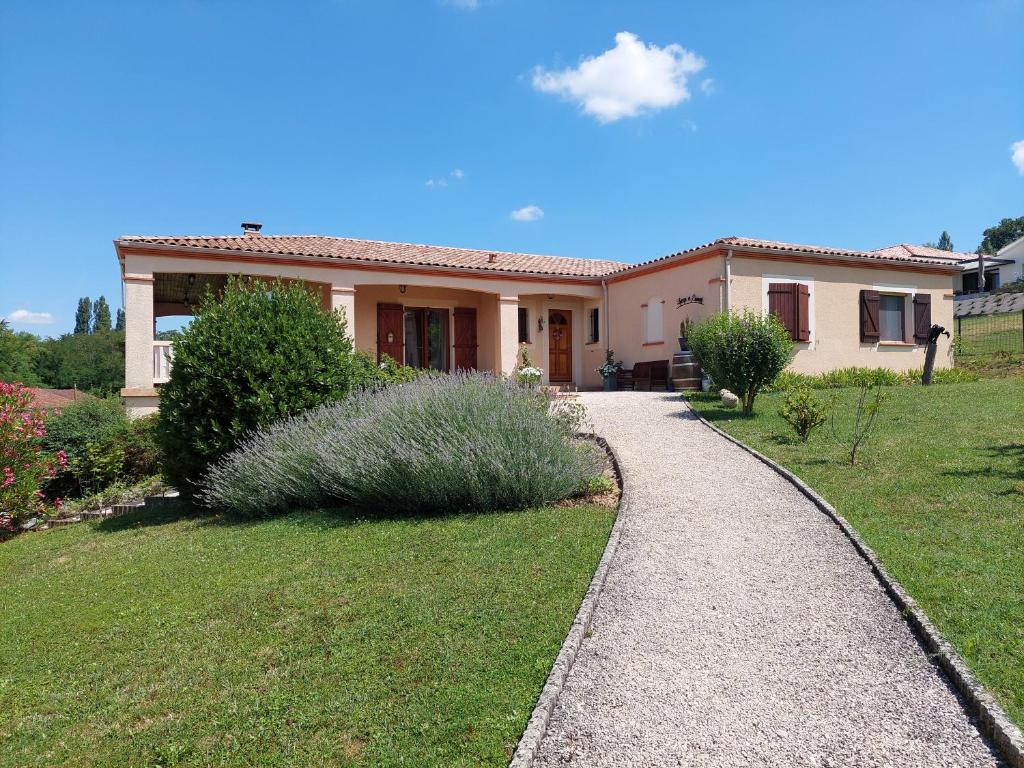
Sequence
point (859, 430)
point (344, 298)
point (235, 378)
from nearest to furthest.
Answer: point (235, 378)
point (859, 430)
point (344, 298)

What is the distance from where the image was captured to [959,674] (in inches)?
123

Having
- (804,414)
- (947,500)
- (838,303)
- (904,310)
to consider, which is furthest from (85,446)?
(904,310)

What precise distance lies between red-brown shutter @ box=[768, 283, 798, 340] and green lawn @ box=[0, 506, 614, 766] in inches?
410

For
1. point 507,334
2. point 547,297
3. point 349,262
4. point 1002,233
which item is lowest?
point 507,334

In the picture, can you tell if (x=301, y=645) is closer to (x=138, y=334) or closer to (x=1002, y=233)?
(x=138, y=334)

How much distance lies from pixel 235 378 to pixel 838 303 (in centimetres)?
1301

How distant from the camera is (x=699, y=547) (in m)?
5.15

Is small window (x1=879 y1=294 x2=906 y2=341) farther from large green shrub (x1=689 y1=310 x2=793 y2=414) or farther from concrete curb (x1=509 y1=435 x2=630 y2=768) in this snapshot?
concrete curb (x1=509 y1=435 x2=630 y2=768)

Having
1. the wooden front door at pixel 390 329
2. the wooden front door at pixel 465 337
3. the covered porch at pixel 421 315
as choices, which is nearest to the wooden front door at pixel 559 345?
the covered porch at pixel 421 315

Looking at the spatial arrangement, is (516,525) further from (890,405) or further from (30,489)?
(890,405)

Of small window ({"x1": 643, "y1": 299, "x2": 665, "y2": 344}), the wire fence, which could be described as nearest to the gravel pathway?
small window ({"x1": 643, "y1": 299, "x2": 665, "y2": 344})

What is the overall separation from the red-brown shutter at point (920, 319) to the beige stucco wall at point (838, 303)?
0.10 m

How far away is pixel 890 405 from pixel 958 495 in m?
5.77

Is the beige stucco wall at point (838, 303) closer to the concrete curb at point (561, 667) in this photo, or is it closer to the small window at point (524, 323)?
the small window at point (524, 323)
